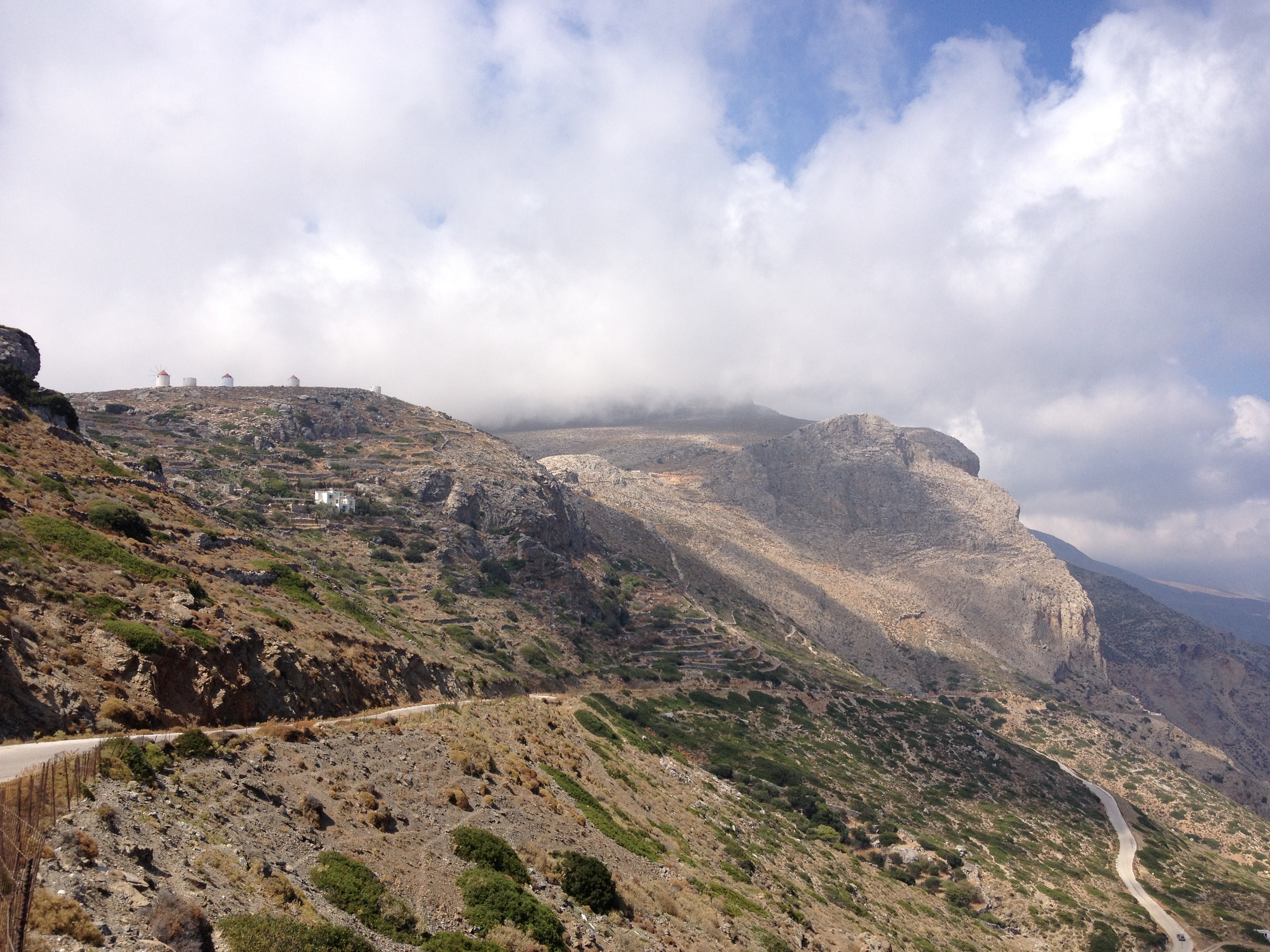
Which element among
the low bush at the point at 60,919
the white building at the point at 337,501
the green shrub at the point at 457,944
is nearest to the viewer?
the low bush at the point at 60,919

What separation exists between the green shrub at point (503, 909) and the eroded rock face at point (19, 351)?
4000 cm

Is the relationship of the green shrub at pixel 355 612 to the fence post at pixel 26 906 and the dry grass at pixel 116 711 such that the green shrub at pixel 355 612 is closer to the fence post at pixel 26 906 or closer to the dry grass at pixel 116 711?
the dry grass at pixel 116 711

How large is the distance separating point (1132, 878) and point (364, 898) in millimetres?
75068

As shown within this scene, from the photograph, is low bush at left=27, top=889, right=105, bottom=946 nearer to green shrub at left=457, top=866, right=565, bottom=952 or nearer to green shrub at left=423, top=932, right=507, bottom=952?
green shrub at left=423, top=932, right=507, bottom=952

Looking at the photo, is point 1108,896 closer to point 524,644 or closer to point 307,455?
point 524,644

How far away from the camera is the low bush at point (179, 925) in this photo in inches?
390

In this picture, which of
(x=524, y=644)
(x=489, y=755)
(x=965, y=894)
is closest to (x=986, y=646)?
(x=965, y=894)

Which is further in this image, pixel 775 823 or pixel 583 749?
pixel 775 823

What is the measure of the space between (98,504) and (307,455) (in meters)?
60.1

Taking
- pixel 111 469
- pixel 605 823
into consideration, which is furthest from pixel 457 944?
pixel 111 469

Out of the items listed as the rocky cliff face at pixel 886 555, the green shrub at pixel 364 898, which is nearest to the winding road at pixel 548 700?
the green shrub at pixel 364 898

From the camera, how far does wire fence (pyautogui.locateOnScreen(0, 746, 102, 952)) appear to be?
8.39m

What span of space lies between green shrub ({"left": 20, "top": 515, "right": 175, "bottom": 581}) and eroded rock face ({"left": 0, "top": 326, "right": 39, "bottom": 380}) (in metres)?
23.0

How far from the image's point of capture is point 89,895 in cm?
989
